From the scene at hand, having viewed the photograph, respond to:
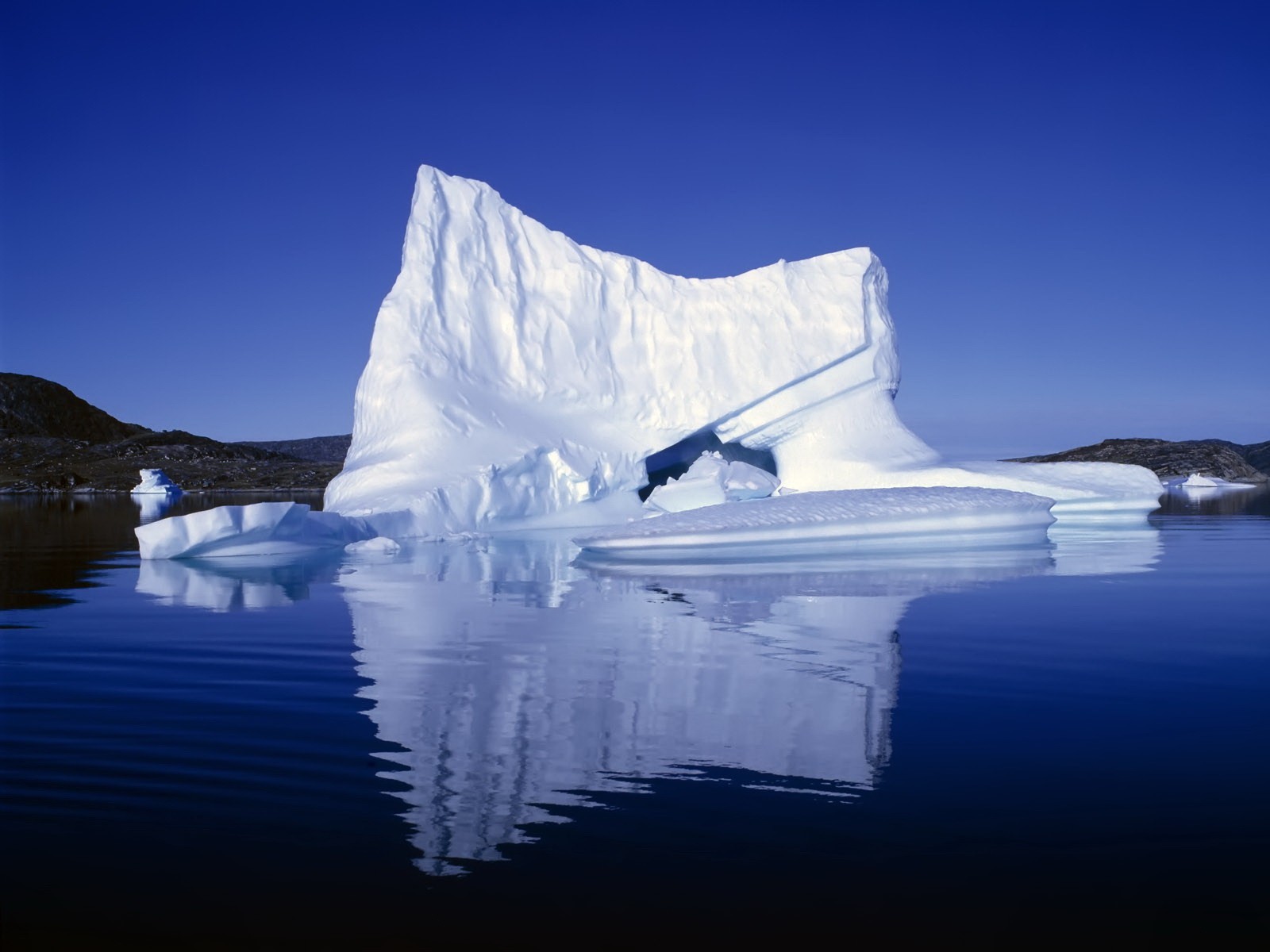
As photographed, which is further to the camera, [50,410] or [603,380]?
[50,410]

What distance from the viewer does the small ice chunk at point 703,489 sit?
1875 cm

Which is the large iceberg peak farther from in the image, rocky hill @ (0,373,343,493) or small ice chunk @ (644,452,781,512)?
rocky hill @ (0,373,343,493)

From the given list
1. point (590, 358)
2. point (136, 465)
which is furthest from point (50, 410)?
point (590, 358)

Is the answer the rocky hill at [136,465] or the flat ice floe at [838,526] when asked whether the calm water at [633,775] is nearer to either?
the flat ice floe at [838,526]

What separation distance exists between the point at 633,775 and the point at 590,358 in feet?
54.4

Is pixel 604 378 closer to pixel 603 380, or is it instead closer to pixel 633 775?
pixel 603 380

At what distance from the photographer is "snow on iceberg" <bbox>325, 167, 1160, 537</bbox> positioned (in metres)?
17.7

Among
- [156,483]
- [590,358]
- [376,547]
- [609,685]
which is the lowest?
[609,685]

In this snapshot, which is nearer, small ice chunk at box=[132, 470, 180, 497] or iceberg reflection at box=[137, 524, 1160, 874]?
iceberg reflection at box=[137, 524, 1160, 874]

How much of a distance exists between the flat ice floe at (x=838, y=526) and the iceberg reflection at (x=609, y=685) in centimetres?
145

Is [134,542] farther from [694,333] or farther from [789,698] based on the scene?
[789,698]

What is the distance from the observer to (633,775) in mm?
3824

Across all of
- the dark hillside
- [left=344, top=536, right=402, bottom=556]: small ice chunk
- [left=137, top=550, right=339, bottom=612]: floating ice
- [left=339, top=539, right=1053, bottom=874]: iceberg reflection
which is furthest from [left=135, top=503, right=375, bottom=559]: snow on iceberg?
the dark hillside

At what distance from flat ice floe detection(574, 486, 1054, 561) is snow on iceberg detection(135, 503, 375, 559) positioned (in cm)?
357
